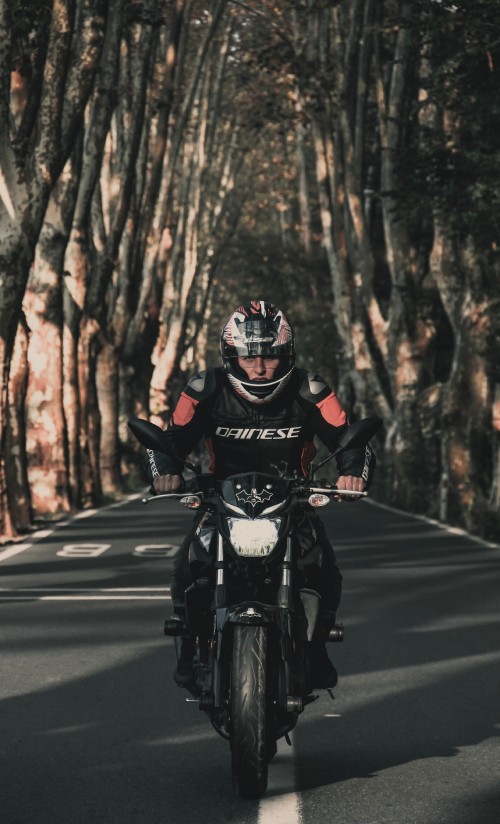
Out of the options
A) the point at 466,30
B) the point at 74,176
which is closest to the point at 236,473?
the point at 466,30

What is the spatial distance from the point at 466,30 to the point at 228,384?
12.7 meters

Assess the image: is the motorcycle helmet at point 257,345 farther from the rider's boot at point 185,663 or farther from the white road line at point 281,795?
the white road line at point 281,795

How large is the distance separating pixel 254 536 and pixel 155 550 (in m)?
12.7

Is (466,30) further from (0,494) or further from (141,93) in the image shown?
(141,93)

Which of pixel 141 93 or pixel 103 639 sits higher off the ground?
pixel 141 93

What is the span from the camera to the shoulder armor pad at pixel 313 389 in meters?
7.41

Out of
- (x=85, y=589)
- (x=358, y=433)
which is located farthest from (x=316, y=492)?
(x=85, y=589)

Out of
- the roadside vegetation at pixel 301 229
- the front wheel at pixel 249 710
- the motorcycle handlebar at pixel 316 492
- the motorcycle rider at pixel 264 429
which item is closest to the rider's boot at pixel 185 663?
the motorcycle rider at pixel 264 429

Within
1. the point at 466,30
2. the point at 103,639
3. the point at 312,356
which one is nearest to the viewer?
the point at 103,639

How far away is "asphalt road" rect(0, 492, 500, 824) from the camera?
651 centimetres

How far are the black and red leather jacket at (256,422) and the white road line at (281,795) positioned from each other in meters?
1.17

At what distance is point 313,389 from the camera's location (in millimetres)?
7422

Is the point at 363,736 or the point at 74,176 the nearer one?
the point at 363,736

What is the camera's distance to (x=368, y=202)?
1581 inches
